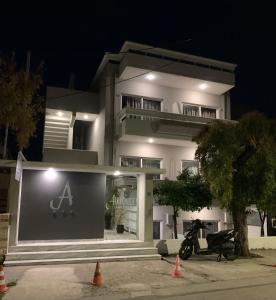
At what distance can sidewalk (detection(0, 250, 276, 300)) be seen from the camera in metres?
→ 7.30

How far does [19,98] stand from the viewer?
38.5 ft

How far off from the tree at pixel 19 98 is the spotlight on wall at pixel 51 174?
6.41ft

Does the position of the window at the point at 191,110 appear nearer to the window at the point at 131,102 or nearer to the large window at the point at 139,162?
the window at the point at 131,102

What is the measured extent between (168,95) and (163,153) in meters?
3.30

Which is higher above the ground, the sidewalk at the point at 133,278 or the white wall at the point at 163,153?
the white wall at the point at 163,153

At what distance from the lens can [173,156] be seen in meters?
17.7

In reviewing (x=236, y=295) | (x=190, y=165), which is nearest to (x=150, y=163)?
(x=190, y=165)

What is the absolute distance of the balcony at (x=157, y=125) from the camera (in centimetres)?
1584

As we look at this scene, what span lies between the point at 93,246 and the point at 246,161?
6315mm

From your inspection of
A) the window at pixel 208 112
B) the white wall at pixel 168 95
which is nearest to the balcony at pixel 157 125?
the white wall at pixel 168 95

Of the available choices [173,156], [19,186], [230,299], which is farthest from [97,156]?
[230,299]

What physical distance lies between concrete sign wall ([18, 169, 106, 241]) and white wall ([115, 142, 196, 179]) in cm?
443

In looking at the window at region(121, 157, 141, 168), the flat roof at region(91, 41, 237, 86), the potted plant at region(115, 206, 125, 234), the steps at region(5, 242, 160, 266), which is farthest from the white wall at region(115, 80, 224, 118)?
the steps at region(5, 242, 160, 266)

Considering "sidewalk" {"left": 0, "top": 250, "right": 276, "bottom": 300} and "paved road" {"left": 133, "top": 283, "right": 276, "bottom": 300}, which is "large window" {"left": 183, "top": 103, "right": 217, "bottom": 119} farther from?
"paved road" {"left": 133, "top": 283, "right": 276, "bottom": 300}
